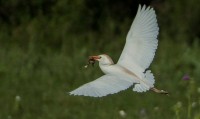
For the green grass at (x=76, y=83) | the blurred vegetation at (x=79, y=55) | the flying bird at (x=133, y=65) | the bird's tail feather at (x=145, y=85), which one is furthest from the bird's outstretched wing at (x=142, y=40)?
the green grass at (x=76, y=83)

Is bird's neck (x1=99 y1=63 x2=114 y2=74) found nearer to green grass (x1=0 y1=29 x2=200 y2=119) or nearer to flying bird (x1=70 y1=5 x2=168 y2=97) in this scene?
flying bird (x1=70 y1=5 x2=168 y2=97)

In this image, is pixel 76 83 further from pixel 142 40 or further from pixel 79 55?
pixel 142 40

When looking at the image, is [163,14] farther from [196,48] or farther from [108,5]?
[196,48]

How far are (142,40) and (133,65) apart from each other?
28 centimetres

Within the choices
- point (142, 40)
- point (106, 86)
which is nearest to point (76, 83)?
point (142, 40)

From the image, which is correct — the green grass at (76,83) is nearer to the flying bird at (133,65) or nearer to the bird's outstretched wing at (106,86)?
the flying bird at (133,65)

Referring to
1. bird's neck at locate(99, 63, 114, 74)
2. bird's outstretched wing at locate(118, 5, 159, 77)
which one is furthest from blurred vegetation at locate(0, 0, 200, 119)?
bird's neck at locate(99, 63, 114, 74)

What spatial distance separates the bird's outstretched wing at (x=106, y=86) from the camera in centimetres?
320

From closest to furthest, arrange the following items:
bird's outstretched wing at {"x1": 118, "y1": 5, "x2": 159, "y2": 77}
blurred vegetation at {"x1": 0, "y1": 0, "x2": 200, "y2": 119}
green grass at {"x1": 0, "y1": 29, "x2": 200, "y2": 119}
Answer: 1. bird's outstretched wing at {"x1": 118, "y1": 5, "x2": 159, "y2": 77}
2. green grass at {"x1": 0, "y1": 29, "x2": 200, "y2": 119}
3. blurred vegetation at {"x1": 0, "y1": 0, "x2": 200, "y2": 119}

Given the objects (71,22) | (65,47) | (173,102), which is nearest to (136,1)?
(71,22)

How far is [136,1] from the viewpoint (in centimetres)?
1126

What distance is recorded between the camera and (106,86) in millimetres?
3275

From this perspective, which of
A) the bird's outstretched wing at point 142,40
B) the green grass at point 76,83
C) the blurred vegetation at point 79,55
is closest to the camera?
the bird's outstretched wing at point 142,40

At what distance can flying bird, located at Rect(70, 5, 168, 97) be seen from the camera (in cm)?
323
